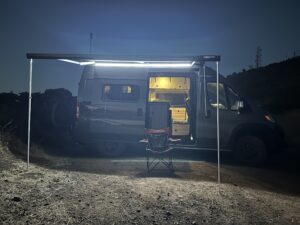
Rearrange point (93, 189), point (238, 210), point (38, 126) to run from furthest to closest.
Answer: point (38, 126) → point (93, 189) → point (238, 210)

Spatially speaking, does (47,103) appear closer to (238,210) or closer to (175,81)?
(175,81)

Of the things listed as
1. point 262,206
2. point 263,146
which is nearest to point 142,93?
point 263,146

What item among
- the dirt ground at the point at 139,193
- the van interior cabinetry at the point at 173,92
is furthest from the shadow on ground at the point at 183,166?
the van interior cabinetry at the point at 173,92

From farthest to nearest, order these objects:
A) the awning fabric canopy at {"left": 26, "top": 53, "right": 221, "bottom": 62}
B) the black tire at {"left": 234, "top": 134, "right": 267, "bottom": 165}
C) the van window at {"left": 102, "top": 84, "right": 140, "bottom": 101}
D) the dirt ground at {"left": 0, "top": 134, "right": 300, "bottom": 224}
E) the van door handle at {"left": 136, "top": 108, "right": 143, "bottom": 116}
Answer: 1. the van window at {"left": 102, "top": 84, "right": 140, "bottom": 101}
2. the van door handle at {"left": 136, "top": 108, "right": 143, "bottom": 116}
3. the black tire at {"left": 234, "top": 134, "right": 267, "bottom": 165}
4. the awning fabric canopy at {"left": 26, "top": 53, "right": 221, "bottom": 62}
5. the dirt ground at {"left": 0, "top": 134, "right": 300, "bottom": 224}

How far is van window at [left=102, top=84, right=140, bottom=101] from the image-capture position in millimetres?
8844

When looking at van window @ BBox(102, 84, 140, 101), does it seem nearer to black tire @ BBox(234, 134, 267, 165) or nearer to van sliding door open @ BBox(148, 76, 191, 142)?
van sliding door open @ BBox(148, 76, 191, 142)

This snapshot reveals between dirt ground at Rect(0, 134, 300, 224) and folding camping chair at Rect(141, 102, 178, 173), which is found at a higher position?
folding camping chair at Rect(141, 102, 178, 173)

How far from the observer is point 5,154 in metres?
8.35

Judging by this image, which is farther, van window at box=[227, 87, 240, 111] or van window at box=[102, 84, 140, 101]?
van window at box=[102, 84, 140, 101]

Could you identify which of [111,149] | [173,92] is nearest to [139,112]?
[111,149]

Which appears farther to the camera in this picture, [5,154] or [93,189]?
[5,154]

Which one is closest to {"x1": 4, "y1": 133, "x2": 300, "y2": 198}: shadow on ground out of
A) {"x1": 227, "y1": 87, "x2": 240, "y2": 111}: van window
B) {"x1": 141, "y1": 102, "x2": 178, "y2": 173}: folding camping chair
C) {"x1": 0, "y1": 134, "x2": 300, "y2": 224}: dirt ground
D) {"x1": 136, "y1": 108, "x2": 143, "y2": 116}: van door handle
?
{"x1": 0, "y1": 134, "x2": 300, "y2": 224}: dirt ground

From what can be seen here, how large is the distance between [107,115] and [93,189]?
3.63 m

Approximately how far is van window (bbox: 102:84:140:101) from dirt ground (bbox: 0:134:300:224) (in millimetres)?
1836
